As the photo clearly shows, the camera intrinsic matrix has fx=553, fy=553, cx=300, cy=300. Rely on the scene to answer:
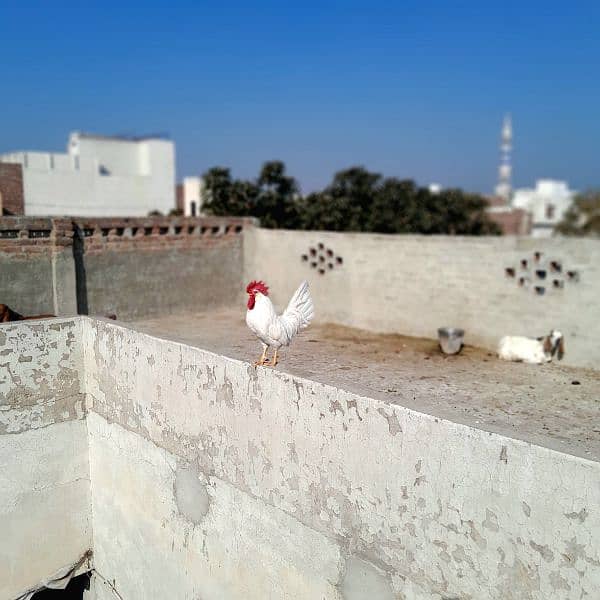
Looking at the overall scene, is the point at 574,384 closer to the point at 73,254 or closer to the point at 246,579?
the point at 246,579

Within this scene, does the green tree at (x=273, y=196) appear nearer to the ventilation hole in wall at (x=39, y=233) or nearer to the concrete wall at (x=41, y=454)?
the ventilation hole in wall at (x=39, y=233)

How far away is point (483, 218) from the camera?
20.5 m

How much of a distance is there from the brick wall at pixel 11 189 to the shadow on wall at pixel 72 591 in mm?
7390

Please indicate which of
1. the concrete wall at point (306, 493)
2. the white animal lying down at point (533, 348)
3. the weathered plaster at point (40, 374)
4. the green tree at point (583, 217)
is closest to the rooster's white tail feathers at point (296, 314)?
the concrete wall at point (306, 493)

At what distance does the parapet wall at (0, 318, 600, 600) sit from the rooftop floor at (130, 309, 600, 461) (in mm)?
167

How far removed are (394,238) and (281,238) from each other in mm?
2590

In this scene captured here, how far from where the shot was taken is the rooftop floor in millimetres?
3777

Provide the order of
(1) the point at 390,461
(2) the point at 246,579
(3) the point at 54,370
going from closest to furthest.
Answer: (1) the point at 390,461 < (2) the point at 246,579 < (3) the point at 54,370

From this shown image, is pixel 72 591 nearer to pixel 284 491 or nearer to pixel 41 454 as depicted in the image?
pixel 41 454

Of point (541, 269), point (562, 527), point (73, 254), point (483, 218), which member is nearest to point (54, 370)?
point (73, 254)

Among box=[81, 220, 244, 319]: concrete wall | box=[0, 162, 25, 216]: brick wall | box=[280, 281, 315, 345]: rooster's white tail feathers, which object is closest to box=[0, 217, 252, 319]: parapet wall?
box=[81, 220, 244, 319]: concrete wall

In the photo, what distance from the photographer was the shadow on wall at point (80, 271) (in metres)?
8.80

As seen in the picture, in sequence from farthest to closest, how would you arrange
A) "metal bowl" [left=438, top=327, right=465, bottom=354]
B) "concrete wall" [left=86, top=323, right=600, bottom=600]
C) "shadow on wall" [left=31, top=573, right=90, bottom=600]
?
"metal bowl" [left=438, top=327, right=465, bottom=354], "shadow on wall" [left=31, top=573, right=90, bottom=600], "concrete wall" [left=86, top=323, right=600, bottom=600]

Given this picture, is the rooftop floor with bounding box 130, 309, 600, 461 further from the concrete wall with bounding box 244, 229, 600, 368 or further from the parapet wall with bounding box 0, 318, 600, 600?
the concrete wall with bounding box 244, 229, 600, 368
